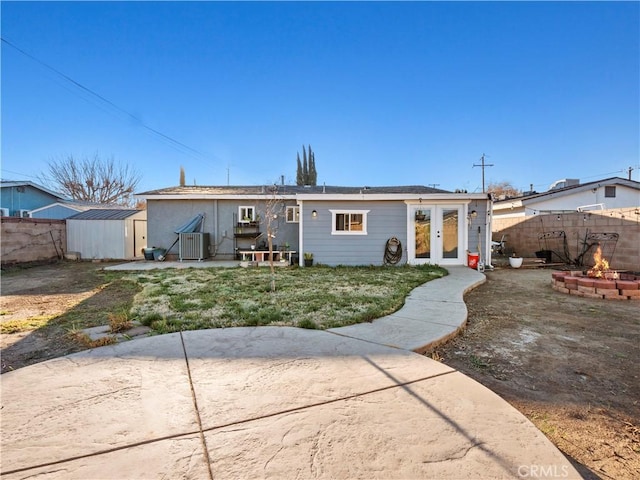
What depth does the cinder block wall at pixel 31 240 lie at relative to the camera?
9593mm

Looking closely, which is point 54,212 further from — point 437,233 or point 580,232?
point 580,232

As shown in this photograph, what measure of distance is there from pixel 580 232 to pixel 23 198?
25.2 meters

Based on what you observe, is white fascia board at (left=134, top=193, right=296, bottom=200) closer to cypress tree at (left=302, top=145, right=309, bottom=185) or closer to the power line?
the power line

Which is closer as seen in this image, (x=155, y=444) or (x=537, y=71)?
Answer: (x=155, y=444)

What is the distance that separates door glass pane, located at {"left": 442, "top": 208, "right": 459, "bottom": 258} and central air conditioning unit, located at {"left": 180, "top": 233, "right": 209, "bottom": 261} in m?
8.45

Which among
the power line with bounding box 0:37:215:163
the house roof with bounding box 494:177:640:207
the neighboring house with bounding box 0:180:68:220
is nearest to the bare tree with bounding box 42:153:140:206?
the neighboring house with bounding box 0:180:68:220

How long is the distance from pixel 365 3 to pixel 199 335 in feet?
29.8

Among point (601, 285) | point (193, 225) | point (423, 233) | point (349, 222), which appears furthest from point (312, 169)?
point (601, 285)

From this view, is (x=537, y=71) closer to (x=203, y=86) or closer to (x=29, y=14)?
(x=203, y=86)

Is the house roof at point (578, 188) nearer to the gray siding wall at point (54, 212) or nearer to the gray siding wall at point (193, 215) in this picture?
the gray siding wall at point (193, 215)

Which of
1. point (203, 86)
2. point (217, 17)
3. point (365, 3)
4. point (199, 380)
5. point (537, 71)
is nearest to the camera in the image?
point (199, 380)

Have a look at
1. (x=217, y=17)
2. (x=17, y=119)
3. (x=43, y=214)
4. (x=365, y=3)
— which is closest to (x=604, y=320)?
(x=365, y=3)

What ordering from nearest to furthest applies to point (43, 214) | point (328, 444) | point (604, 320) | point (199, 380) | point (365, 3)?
point (328, 444)
point (199, 380)
point (604, 320)
point (365, 3)
point (43, 214)

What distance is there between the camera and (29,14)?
796 cm
